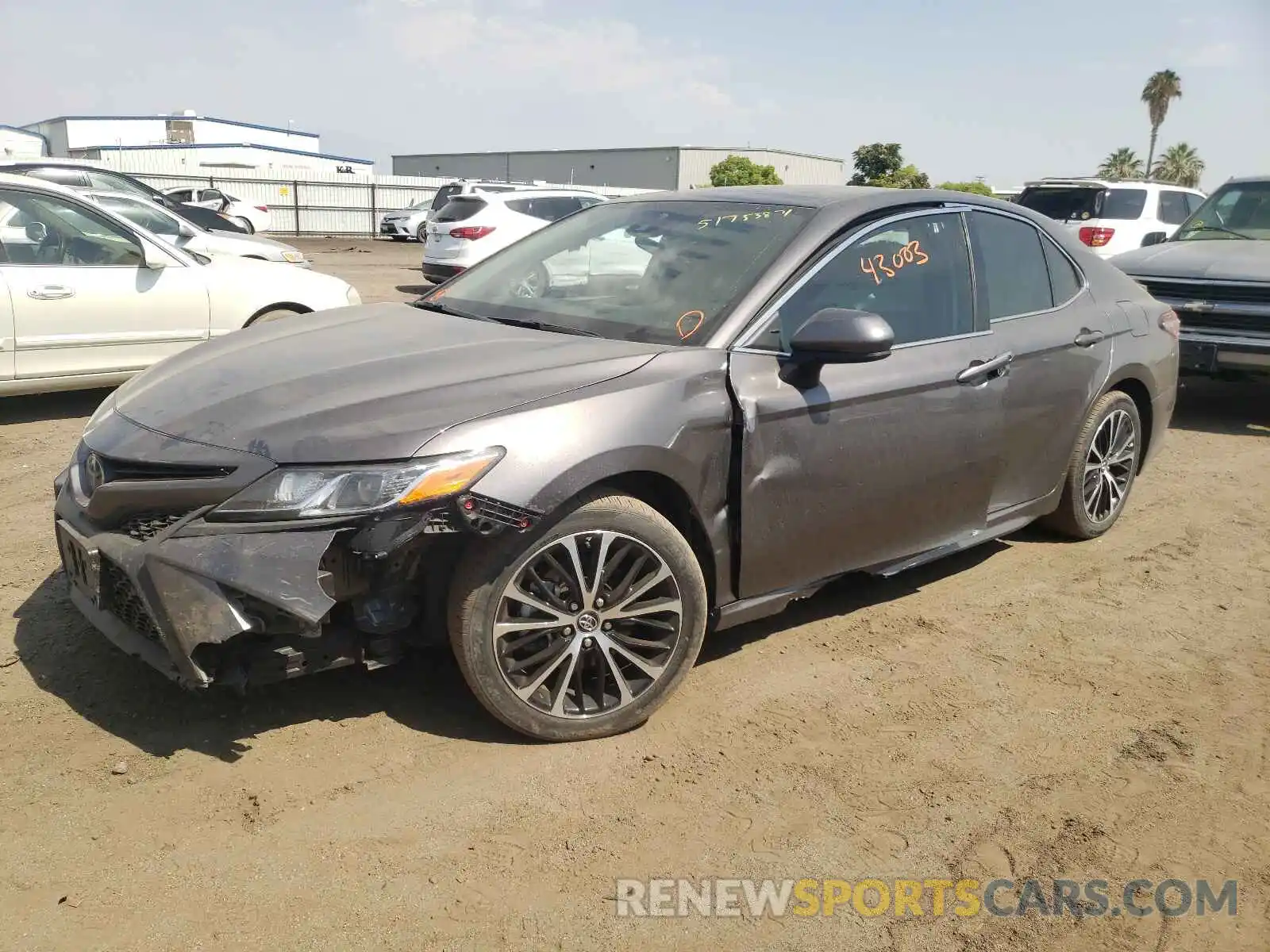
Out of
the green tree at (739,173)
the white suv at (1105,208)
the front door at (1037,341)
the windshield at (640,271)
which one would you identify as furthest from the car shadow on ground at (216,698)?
the green tree at (739,173)

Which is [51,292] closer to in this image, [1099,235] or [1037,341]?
[1037,341]

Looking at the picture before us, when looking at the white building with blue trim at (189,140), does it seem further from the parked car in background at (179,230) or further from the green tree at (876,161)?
the parked car in background at (179,230)

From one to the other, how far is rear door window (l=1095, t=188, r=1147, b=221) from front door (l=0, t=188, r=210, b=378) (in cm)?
1136

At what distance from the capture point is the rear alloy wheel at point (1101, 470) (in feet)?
16.5

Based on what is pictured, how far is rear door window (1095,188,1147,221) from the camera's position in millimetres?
13859

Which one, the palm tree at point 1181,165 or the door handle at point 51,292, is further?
the palm tree at point 1181,165

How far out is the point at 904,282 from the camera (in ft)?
13.5

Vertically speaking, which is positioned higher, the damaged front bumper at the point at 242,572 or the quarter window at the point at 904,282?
the quarter window at the point at 904,282

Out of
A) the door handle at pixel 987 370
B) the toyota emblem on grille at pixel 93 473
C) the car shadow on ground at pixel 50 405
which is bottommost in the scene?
the car shadow on ground at pixel 50 405

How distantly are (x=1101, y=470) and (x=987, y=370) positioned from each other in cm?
139

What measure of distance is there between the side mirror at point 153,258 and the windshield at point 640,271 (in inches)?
135

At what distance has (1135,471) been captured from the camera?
18.3ft

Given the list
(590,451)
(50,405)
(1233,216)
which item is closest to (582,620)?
(590,451)

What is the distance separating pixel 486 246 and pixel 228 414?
489 inches
